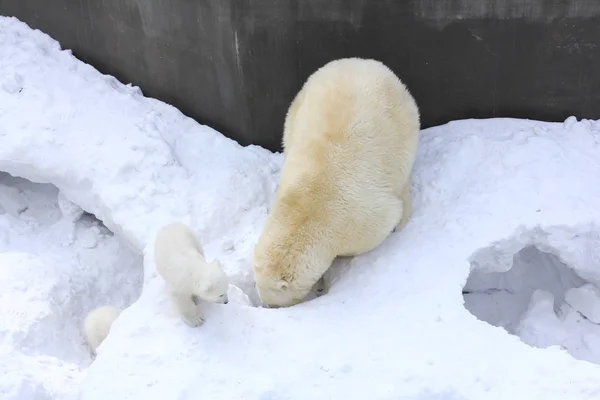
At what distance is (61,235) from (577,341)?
3903 millimetres

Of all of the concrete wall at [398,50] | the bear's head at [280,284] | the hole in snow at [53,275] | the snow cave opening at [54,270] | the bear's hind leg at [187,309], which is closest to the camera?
the bear's hind leg at [187,309]

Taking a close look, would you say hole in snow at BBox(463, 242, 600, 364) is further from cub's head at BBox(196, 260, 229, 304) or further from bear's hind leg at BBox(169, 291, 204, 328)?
bear's hind leg at BBox(169, 291, 204, 328)

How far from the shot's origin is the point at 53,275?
4.87 m

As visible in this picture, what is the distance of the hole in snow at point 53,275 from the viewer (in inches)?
170

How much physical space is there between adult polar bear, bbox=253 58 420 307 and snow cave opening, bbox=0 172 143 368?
4.72ft

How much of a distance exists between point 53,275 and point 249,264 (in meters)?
1.50

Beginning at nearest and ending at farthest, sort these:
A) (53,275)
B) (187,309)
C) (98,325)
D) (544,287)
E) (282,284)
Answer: (187,309)
(282,284)
(98,325)
(544,287)
(53,275)

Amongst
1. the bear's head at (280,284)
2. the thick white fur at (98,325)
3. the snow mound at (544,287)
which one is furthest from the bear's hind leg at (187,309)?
the snow mound at (544,287)

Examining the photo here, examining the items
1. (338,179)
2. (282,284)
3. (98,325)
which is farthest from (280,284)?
(98,325)

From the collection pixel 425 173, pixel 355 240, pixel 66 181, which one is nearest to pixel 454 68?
pixel 425 173

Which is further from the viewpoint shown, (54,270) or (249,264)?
(54,270)

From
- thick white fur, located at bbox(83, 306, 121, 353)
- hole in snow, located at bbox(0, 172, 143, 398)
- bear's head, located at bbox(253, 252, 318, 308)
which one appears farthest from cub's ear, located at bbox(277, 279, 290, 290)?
hole in snow, located at bbox(0, 172, 143, 398)

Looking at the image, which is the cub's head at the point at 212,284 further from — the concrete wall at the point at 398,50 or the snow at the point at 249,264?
the concrete wall at the point at 398,50

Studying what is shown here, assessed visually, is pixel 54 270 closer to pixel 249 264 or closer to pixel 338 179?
pixel 249 264
